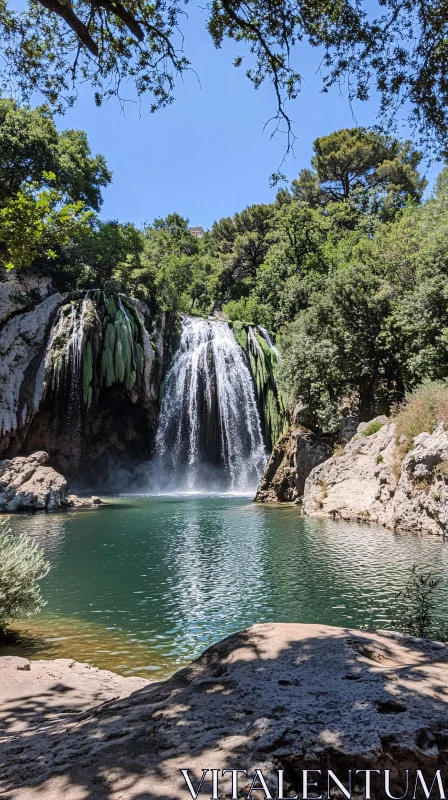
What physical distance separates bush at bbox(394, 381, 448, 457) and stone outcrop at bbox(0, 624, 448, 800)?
11.7 meters

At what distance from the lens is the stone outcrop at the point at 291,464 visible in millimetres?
20788

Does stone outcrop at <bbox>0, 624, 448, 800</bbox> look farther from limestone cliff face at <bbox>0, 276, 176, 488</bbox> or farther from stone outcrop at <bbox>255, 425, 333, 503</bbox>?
limestone cliff face at <bbox>0, 276, 176, 488</bbox>

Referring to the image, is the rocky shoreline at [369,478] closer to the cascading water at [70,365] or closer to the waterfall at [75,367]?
the waterfall at [75,367]

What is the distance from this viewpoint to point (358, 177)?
157 feet

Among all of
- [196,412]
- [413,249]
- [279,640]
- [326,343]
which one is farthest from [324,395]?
[279,640]

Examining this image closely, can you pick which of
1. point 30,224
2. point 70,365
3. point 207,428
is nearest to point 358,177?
point 207,428

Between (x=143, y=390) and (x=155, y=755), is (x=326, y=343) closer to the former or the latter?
(x=143, y=390)

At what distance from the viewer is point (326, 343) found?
72.0 ft

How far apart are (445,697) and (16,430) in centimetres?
2526

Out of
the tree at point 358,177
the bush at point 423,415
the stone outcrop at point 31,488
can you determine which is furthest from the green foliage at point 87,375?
the tree at point 358,177

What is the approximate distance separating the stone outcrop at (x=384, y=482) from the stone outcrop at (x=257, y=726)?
1051 cm

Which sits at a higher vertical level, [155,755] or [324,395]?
[324,395]

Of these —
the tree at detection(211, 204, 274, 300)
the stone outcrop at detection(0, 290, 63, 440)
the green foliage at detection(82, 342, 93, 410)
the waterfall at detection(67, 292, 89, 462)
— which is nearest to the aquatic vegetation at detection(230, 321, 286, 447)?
the green foliage at detection(82, 342, 93, 410)

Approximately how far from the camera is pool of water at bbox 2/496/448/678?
664 cm
